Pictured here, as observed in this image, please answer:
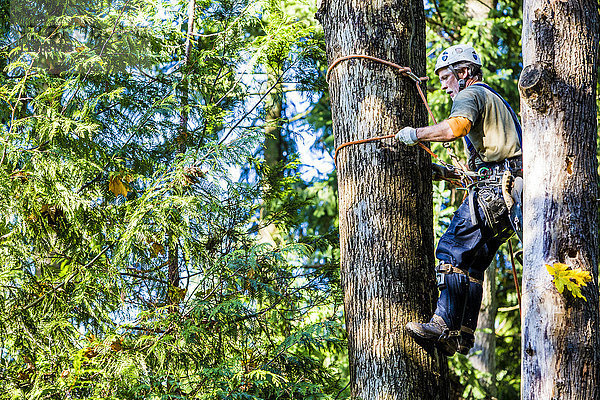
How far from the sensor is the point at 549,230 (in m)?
3.37

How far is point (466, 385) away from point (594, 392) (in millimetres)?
6773

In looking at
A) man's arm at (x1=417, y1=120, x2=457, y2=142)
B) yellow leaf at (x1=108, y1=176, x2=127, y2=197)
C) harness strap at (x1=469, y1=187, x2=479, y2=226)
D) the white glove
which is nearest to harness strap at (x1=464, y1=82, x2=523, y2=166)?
harness strap at (x1=469, y1=187, x2=479, y2=226)

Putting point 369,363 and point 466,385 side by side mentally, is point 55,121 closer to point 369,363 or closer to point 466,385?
point 369,363

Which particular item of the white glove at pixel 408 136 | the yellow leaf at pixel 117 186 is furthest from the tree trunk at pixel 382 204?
the yellow leaf at pixel 117 186

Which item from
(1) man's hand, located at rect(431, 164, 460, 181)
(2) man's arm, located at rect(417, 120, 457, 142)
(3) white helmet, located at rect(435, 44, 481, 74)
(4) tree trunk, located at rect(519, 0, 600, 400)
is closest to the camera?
(4) tree trunk, located at rect(519, 0, 600, 400)

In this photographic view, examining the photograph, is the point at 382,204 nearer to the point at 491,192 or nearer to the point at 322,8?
the point at 491,192

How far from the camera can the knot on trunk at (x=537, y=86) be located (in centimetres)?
346

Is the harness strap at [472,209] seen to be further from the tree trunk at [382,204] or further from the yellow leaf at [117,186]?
the yellow leaf at [117,186]

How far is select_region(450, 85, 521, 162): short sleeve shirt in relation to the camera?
431cm

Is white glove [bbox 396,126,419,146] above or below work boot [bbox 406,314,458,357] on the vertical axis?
above

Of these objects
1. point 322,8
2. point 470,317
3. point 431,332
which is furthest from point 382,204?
point 322,8

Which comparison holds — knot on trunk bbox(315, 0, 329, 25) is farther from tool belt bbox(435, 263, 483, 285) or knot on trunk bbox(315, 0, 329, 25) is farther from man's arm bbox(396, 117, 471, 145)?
tool belt bbox(435, 263, 483, 285)

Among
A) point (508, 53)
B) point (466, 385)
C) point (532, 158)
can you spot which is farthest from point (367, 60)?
point (508, 53)

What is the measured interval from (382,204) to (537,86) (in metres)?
1.13
